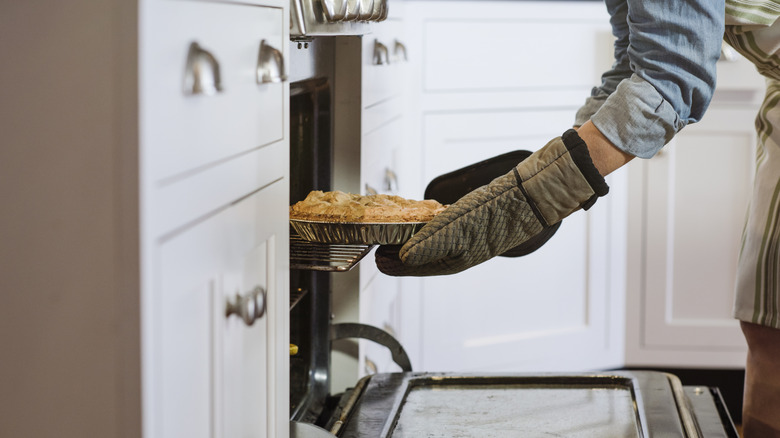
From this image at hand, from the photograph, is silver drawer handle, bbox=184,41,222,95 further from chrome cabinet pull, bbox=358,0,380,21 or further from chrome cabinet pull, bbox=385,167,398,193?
chrome cabinet pull, bbox=385,167,398,193

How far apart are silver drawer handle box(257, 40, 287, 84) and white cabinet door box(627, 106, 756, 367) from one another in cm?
164

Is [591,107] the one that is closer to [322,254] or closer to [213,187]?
[322,254]

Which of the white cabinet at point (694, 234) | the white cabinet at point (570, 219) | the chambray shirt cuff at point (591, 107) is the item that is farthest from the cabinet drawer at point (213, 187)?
the white cabinet at point (694, 234)

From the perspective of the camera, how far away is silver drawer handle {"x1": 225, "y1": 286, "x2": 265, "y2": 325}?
2.15ft

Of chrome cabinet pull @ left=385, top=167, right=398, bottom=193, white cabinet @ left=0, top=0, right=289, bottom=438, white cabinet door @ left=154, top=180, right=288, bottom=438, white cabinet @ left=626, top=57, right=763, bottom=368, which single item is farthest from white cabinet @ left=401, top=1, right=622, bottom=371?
white cabinet @ left=0, top=0, right=289, bottom=438

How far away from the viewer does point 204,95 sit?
56cm

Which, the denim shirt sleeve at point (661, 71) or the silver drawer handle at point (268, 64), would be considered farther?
the denim shirt sleeve at point (661, 71)

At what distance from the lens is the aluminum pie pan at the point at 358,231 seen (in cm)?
93

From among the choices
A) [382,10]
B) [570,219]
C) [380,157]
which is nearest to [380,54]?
[380,157]

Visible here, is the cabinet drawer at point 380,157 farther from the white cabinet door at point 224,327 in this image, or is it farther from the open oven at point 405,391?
the white cabinet door at point 224,327

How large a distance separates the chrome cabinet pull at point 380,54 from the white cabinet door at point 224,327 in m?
0.61

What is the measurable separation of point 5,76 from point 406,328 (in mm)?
1531

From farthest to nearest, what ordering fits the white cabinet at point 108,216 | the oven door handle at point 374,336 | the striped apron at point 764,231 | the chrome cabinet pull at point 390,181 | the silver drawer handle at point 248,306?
1. the chrome cabinet pull at point 390,181
2. the oven door handle at point 374,336
3. the striped apron at point 764,231
4. the silver drawer handle at point 248,306
5. the white cabinet at point 108,216

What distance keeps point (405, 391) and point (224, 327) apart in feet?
1.71
